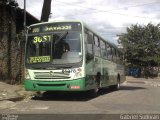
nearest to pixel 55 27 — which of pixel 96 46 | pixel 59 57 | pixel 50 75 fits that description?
pixel 59 57

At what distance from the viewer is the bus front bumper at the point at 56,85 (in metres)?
15.5

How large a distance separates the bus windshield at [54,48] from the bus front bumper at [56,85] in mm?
744

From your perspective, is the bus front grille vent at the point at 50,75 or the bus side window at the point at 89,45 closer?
the bus front grille vent at the point at 50,75

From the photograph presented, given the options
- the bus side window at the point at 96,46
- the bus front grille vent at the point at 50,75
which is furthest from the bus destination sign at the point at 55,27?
the bus side window at the point at 96,46

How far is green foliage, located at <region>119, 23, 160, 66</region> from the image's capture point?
55.3m

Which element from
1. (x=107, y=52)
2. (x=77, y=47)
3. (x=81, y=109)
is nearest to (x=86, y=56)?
(x=77, y=47)

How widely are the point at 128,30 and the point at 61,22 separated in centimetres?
4244

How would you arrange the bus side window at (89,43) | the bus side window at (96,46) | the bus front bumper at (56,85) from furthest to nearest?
the bus side window at (96,46)
the bus side window at (89,43)
the bus front bumper at (56,85)

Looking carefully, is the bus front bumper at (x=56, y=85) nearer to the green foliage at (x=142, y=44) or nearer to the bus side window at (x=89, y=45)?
the bus side window at (x=89, y=45)

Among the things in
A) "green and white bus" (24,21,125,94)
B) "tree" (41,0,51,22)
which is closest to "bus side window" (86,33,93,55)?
"green and white bus" (24,21,125,94)

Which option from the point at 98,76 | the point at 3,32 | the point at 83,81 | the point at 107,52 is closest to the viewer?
the point at 83,81

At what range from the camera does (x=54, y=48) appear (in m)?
15.9

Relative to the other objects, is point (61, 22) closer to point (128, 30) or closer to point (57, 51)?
point (57, 51)

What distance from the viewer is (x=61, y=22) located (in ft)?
53.8
